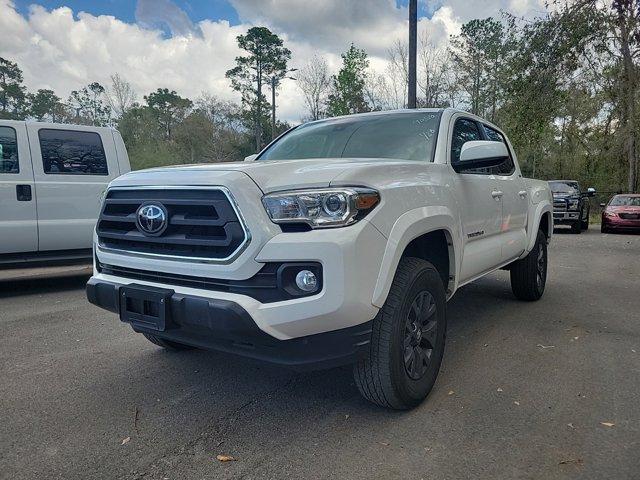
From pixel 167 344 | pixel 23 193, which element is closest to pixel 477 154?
pixel 167 344

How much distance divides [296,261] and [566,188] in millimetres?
16006

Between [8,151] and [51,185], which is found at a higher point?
[8,151]

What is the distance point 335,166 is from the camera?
96.7 inches

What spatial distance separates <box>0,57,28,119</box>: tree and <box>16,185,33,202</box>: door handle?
47947 millimetres

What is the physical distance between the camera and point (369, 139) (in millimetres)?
3654

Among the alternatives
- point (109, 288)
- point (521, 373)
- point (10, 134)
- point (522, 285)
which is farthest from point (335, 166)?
point (10, 134)

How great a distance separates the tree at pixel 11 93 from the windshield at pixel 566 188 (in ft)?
156

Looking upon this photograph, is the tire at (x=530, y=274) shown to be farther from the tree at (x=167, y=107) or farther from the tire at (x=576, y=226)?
the tree at (x=167, y=107)

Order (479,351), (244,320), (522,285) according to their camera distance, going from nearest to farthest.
Answer: (244,320)
(479,351)
(522,285)

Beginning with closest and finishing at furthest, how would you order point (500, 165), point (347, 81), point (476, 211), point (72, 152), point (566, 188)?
point (476, 211)
point (500, 165)
point (72, 152)
point (566, 188)
point (347, 81)

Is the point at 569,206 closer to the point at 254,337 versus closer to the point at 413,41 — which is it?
the point at 413,41

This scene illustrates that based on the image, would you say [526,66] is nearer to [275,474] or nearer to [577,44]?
[577,44]

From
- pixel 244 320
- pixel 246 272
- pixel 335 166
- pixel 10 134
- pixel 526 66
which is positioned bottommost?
pixel 244 320

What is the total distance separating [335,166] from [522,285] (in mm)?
3587
